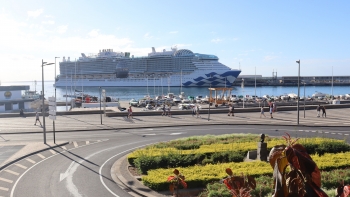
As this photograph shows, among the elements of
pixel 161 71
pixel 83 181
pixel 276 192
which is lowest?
pixel 83 181

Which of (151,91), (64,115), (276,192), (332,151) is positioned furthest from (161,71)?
(276,192)

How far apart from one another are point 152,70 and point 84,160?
91971mm

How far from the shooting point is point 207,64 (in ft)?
330

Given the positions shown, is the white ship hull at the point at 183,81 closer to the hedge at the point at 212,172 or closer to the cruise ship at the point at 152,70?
the cruise ship at the point at 152,70

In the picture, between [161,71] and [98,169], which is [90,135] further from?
[161,71]

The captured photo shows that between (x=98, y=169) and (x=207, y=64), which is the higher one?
(x=207, y=64)

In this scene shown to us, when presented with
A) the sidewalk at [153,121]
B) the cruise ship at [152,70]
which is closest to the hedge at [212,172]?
the sidewalk at [153,121]

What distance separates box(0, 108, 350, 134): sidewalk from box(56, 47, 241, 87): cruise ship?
187ft

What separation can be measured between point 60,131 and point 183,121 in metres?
10.6

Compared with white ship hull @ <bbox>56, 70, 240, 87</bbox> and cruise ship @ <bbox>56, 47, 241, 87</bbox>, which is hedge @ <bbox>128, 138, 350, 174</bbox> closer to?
cruise ship @ <bbox>56, 47, 241, 87</bbox>

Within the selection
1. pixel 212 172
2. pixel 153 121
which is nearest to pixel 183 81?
pixel 153 121

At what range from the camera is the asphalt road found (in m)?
12.0

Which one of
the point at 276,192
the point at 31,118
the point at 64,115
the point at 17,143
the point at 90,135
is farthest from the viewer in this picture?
the point at 64,115

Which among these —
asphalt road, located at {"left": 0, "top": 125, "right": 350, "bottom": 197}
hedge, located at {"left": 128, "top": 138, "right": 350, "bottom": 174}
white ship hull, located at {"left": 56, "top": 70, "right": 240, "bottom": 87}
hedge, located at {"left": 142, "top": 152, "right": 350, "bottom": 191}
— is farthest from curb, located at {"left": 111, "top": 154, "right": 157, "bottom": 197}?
white ship hull, located at {"left": 56, "top": 70, "right": 240, "bottom": 87}
